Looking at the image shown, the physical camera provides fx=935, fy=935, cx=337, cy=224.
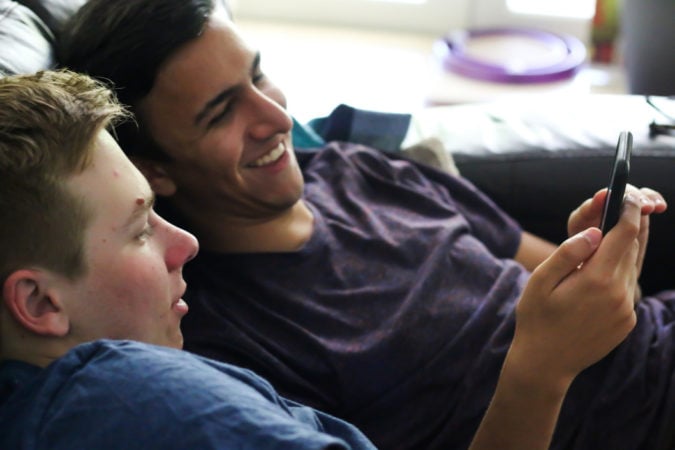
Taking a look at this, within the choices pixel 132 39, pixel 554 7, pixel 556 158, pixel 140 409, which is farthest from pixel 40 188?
pixel 554 7

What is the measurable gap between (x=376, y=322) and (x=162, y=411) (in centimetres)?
59

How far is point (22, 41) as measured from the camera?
117cm

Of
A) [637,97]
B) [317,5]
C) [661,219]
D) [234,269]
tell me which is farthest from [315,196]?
[317,5]

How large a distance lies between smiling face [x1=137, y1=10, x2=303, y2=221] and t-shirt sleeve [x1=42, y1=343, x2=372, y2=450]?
0.55 meters

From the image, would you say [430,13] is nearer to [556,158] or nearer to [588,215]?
[556,158]

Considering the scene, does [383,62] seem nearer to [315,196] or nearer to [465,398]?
[315,196]

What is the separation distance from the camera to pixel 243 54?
1.22 metres

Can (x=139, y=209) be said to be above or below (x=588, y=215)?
above

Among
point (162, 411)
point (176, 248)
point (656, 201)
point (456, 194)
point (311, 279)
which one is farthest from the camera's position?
point (456, 194)

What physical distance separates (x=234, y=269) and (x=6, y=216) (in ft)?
1.53

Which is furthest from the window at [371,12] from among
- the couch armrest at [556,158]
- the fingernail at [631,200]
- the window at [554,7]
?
the fingernail at [631,200]

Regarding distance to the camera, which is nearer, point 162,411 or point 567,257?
point 162,411

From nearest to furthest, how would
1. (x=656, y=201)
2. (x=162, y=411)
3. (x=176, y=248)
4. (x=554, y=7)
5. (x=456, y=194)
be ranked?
1. (x=162, y=411)
2. (x=176, y=248)
3. (x=656, y=201)
4. (x=456, y=194)
5. (x=554, y=7)

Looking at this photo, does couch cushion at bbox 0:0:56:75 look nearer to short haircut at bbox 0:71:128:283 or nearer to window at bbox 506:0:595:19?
short haircut at bbox 0:71:128:283
